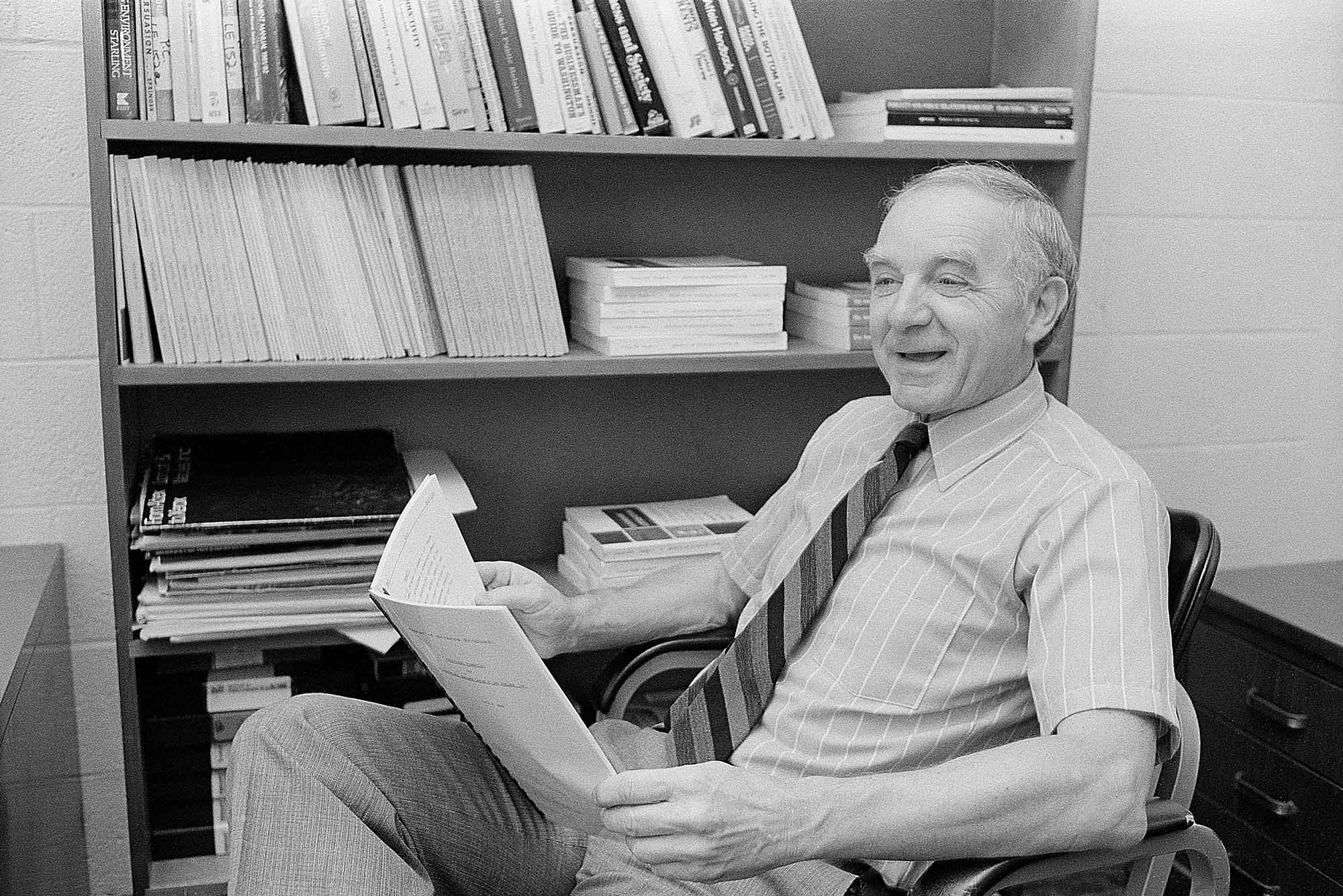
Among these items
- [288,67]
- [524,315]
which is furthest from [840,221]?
[288,67]

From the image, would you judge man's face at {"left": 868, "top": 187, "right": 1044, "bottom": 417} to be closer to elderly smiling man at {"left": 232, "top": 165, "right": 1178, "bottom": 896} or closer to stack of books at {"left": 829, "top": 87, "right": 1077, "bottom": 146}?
elderly smiling man at {"left": 232, "top": 165, "right": 1178, "bottom": 896}

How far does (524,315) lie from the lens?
1950mm

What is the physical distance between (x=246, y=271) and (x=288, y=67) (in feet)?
0.99

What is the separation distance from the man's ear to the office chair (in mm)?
291

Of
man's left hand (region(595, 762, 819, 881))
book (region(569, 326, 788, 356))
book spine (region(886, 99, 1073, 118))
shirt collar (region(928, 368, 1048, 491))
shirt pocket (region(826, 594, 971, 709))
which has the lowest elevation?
man's left hand (region(595, 762, 819, 881))

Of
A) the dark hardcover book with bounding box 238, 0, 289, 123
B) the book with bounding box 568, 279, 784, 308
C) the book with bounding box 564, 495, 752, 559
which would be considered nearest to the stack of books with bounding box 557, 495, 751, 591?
the book with bounding box 564, 495, 752, 559

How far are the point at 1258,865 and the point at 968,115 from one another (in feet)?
4.16

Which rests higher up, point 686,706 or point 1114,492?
point 1114,492

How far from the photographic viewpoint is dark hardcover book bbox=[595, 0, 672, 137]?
193cm

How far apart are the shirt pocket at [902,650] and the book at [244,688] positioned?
93cm

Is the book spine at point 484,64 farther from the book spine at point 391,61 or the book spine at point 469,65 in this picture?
the book spine at point 391,61

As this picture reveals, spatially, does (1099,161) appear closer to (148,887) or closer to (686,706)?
(686,706)

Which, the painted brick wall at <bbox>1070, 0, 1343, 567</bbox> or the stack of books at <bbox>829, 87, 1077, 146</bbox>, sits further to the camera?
the painted brick wall at <bbox>1070, 0, 1343, 567</bbox>

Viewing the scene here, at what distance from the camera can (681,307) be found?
1.99m
